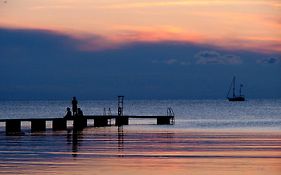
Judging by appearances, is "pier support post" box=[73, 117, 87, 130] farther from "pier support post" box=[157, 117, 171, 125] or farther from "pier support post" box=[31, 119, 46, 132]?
"pier support post" box=[157, 117, 171, 125]

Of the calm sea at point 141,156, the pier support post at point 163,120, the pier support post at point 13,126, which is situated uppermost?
the pier support post at point 163,120

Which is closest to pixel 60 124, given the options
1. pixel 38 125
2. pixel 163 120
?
pixel 38 125

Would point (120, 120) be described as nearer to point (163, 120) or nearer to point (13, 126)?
point (163, 120)

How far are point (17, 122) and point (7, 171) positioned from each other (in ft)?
95.1

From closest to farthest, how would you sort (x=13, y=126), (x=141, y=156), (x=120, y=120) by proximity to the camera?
(x=141, y=156), (x=13, y=126), (x=120, y=120)

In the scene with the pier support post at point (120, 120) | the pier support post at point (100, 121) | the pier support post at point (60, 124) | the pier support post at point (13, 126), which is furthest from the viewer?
the pier support post at point (120, 120)

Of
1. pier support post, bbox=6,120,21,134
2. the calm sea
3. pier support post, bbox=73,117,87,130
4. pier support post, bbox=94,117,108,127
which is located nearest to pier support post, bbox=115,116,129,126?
pier support post, bbox=94,117,108,127

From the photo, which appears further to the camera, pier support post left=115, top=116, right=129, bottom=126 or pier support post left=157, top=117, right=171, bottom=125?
pier support post left=157, top=117, right=171, bottom=125

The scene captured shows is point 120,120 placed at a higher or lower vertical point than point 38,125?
higher

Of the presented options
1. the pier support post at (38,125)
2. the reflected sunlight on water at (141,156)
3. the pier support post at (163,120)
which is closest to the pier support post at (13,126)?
the pier support post at (38,125)

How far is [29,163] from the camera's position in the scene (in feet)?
91.7

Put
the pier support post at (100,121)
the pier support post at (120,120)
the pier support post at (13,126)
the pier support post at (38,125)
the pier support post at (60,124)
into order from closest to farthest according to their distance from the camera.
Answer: the pier support post at (13,126), the pier support post at (38,125), the pier support post at (60,124), the pier support post at (100,121), the pier support post at (120,120)

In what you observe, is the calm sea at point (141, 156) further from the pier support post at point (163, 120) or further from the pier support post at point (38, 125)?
the pier support post at point (163, 120)

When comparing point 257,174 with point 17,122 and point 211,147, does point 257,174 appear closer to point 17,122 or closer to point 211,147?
point 211,147
